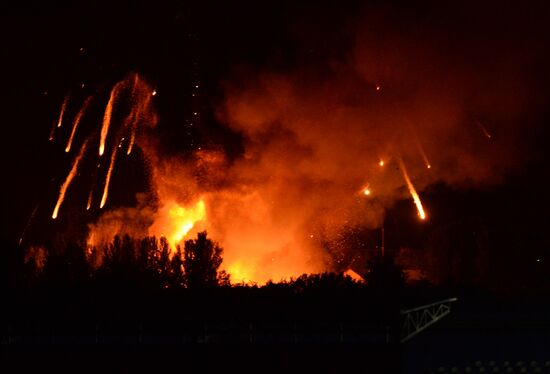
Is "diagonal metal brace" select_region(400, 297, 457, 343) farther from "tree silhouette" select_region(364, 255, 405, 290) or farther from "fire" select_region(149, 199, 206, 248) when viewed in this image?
"fire" select_region(149, 199, 206, 248)

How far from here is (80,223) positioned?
36.6 meters

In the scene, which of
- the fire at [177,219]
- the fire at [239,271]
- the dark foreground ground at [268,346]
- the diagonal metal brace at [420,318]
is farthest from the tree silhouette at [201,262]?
the diagonal metal brace at [420,318]

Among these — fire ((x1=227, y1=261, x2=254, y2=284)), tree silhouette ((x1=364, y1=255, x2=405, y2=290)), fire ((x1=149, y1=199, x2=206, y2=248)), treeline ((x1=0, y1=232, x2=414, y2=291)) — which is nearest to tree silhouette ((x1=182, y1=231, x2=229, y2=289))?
treeline ((x1=0, y1=232, x2=414, y2=291))

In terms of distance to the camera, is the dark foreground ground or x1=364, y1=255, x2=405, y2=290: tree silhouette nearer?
the dark foreground ground

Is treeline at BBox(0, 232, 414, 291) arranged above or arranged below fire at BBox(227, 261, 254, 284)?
below

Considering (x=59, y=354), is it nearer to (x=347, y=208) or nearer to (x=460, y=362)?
(x=460, y=362)

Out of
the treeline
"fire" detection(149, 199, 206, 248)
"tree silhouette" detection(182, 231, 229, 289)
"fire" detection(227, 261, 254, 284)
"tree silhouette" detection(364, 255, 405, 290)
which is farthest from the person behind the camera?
"fire" detection(149, 199, 206, 248)

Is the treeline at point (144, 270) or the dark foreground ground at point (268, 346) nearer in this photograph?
the dark foreground ground at point (268, 346)

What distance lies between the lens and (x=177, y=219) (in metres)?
37.3

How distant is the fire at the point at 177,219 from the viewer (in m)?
36.8

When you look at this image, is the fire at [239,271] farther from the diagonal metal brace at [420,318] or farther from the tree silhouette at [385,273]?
the diagonal metal brace at [420,318]

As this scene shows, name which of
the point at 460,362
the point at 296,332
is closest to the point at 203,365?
the point at 296,332

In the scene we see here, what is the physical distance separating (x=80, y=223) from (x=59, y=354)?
20.6m

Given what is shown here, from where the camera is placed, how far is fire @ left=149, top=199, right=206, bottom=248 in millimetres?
36844
